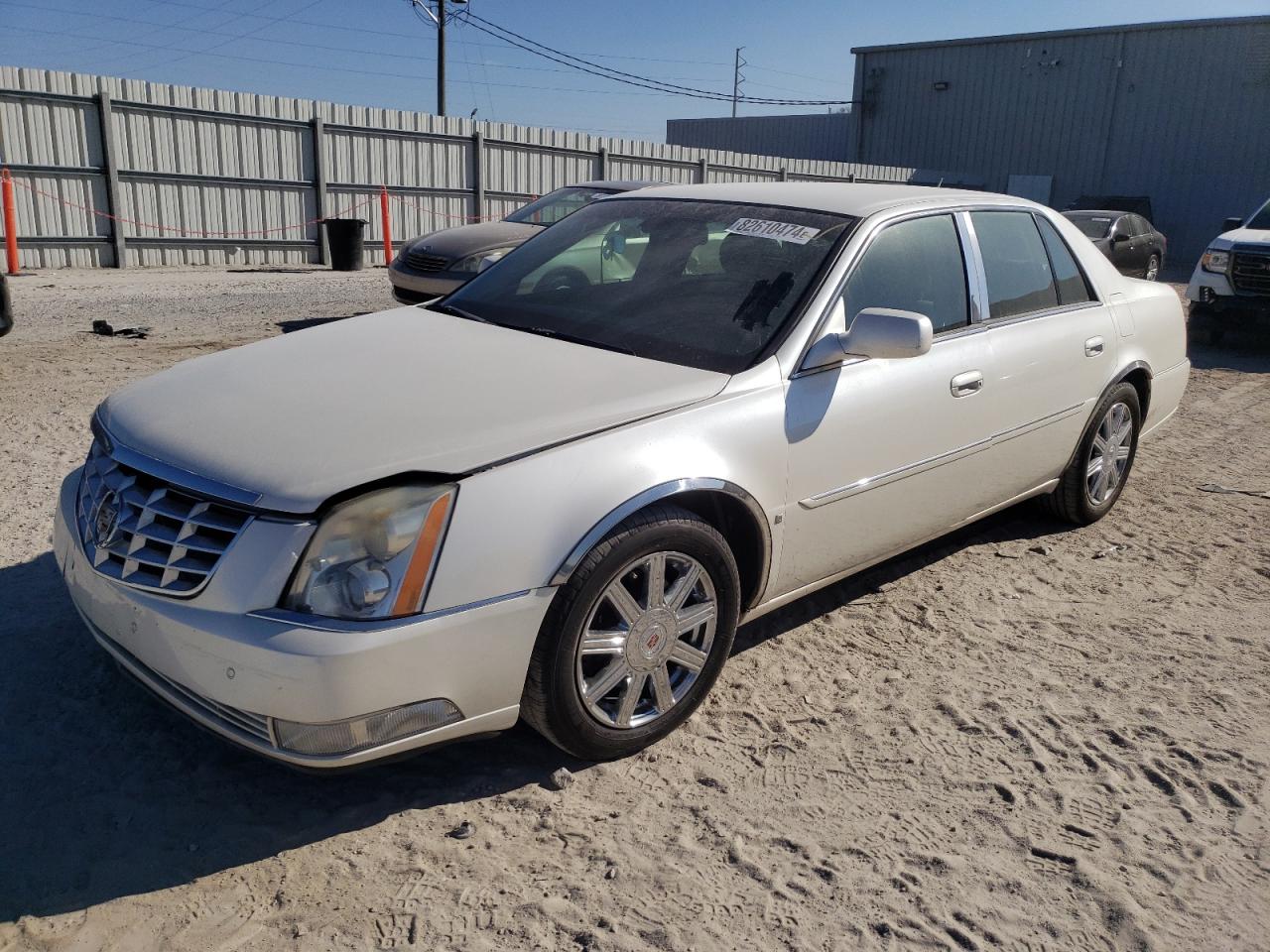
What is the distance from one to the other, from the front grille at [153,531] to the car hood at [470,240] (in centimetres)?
732

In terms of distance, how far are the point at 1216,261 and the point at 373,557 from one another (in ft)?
37.7

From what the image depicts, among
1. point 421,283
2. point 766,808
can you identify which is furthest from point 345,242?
point 766,808

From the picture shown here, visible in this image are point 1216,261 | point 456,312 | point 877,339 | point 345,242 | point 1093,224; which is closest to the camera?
point 877,339

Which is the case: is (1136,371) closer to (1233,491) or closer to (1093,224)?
(1233,491)

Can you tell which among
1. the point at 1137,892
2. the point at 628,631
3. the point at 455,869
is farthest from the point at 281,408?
the point at 1137,892

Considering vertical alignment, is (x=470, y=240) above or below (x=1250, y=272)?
above

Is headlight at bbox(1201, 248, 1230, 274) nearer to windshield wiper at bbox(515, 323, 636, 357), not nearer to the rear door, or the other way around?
the rear door

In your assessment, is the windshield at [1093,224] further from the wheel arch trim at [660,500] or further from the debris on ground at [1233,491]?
the wheel arch trim at [660,500]

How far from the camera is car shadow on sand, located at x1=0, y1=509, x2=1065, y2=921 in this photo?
250 centimetres

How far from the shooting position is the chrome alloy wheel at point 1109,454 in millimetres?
5068

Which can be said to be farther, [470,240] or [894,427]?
[470,240]

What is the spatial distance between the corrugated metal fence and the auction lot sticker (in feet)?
46.6

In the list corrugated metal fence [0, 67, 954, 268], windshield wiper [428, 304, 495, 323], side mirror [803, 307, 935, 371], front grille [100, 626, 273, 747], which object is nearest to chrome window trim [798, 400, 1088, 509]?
side mirror [803, 307, 935, 371]

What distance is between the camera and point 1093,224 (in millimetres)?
17391
